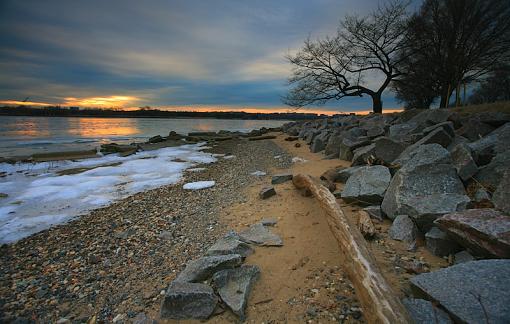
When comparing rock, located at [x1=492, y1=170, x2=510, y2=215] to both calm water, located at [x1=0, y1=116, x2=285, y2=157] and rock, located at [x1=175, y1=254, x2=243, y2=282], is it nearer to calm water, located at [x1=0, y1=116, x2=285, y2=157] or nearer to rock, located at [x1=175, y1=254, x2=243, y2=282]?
rock, located at [x1=175, y1=254, x2=243, y2=282]

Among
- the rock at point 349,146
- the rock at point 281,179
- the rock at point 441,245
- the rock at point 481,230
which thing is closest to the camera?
the rock at point 481,230

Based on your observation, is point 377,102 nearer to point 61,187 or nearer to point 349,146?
point 349,146

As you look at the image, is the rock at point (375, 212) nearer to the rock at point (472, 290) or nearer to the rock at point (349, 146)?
the rock at point (472, 290)

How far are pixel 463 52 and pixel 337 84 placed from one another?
714 centimetres

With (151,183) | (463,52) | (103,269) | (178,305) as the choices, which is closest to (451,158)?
(178,305)

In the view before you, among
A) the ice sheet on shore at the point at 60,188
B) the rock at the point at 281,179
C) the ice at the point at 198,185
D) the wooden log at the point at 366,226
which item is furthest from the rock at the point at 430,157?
the ice sheet on shore at the point at 60,188

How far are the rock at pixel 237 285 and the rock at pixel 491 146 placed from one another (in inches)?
148

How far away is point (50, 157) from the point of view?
462 inches

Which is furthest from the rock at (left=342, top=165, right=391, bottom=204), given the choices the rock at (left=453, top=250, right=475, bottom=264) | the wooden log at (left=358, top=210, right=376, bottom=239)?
the rock at (left=453, top=250, right=475, bottom=264)

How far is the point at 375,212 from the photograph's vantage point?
348 cm

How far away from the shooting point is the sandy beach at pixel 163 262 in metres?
2.34

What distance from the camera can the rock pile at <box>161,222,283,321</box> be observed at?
2.25 meters

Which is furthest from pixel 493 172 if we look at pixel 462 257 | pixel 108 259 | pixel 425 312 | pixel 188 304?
pixel 108 259

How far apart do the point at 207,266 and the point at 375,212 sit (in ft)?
7.57
